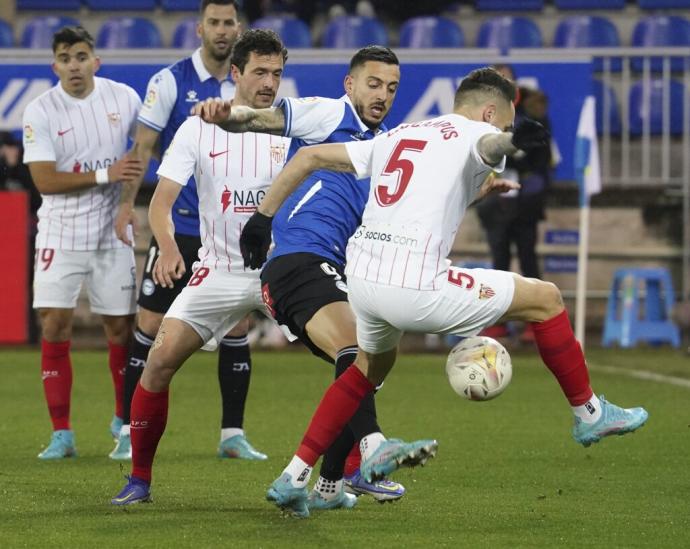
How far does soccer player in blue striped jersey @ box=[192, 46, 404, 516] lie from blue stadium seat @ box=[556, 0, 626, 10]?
36.2ft

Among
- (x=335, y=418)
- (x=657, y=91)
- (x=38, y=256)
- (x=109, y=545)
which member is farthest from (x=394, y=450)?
(x=657, y=91)

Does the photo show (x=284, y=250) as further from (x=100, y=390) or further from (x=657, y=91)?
(x=657, y=91)

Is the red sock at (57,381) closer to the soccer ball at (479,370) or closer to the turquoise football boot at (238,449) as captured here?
the turquoise football boot at (238,449)

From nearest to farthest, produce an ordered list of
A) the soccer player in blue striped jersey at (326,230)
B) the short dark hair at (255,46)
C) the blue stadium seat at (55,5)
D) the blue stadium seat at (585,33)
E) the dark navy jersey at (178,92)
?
the soccer player in blue striped jersey at (326,230)
the short dark hair at (255,46)
the dark navy jersey at (178,92)
the blue stadium seat at (585,33)
the blue stadium seat at (55,5)

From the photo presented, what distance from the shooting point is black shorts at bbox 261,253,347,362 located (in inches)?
231

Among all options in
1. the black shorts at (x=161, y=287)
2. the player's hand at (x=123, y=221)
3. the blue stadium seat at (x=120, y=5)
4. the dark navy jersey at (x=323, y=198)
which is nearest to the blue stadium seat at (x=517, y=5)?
the blue stadium seat at (x=120, y=5)

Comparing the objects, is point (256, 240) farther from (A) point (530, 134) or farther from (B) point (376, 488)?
(B) point (376, 488)

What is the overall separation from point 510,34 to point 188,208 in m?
9.10

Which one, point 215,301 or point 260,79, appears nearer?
point 215,301

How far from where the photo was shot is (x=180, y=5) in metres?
17.2

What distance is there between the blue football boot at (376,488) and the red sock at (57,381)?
2.08 m

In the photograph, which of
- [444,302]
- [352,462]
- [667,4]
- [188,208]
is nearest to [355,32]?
[667,4]

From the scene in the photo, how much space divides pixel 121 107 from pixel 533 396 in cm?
385

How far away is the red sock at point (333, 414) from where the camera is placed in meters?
5.49
